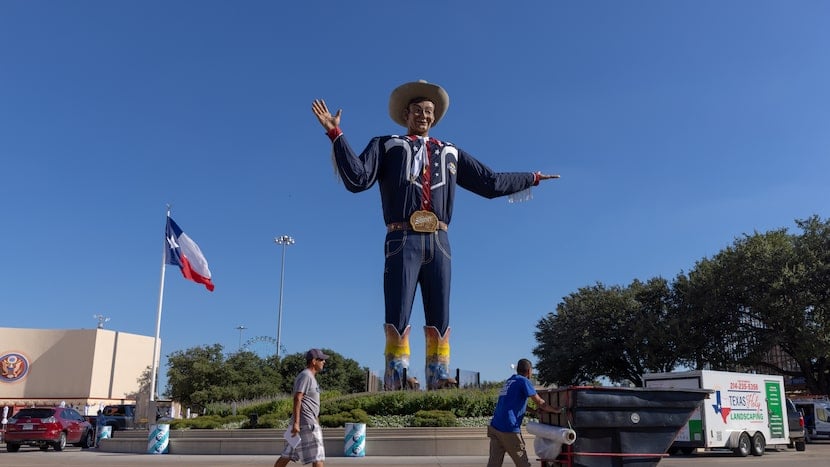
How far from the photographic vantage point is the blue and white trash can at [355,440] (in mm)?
14727

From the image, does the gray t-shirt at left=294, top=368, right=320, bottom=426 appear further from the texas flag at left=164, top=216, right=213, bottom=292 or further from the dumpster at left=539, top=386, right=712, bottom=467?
the texas flag at left=164, top=216, right=213, bottom=292

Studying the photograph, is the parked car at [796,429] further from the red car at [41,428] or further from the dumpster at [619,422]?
the red car at [41,428]

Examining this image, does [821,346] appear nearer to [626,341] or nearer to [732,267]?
[732,267]

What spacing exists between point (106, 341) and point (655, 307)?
106 feet

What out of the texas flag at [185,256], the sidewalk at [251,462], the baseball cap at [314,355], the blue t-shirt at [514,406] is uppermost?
the texas flag at [185,256]

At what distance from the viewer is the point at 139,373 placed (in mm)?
44906

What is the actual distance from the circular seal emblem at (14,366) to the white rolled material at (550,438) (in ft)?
138

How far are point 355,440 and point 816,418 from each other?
22557mm

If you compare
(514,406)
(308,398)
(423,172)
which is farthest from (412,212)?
(514,406)

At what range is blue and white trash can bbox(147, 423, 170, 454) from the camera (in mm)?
16781

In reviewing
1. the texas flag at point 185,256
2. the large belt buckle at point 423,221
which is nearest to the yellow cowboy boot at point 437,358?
the large belt buckle at point 423,221

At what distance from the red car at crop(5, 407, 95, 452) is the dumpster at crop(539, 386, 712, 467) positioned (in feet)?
54.5

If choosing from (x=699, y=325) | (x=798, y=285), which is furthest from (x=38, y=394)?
(x=798, y=285)

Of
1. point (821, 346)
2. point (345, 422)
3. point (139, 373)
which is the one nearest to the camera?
point (345, 422)
